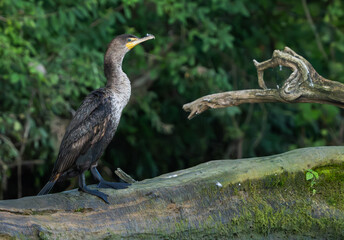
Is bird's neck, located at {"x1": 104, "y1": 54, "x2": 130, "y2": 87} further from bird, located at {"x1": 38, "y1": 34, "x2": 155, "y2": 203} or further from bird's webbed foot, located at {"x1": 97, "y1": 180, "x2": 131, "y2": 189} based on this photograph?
bird's webbed foot, located at {"x1": 97, "y1": 180, "x2": 131, "y2": 189}

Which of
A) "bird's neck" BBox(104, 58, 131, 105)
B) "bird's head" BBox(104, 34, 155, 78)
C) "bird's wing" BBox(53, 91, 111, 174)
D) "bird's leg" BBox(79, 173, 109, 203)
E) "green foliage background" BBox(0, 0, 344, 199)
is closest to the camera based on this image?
"bird's leg" BBox(79, 173, 109, 203)

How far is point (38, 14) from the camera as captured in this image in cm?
611

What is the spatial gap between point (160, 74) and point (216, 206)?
4.03 m

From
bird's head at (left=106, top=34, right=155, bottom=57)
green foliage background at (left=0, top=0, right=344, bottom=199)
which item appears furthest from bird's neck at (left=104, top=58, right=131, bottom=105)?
green foliage background at (left=0, top=0, right=344, bottom=199)

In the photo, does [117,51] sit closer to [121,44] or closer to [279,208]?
[121,44]

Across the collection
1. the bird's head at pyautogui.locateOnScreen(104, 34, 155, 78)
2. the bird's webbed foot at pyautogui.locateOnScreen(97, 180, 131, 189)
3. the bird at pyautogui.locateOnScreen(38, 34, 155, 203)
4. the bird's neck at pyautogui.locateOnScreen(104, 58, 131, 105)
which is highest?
the bird's head at pyautogui.locateOnScreen(104, 34, 155, 78)

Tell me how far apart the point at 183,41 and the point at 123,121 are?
1273 millimetres

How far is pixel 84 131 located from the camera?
3.78m

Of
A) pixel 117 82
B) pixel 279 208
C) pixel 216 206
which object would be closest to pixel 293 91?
pixel 279 208

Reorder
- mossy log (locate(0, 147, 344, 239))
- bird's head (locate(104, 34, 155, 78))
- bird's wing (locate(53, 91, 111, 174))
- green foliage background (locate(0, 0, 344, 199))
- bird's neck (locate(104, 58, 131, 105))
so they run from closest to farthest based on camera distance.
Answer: mossy log (locate(0, 147, 344, 239))
bird's wing (locate(53, 91, 111, 174))
bird's neck (locate(104, 58, 131, 105))
bird's head (locate(104, 34, 155, 78))
green foliage background (locate(0, 0, 344, 199))

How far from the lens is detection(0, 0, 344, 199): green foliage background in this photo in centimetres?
635

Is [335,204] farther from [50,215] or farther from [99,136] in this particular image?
[50,215]

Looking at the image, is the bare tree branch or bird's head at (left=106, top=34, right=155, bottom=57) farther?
bird's head at (left=106, top=34, right=155, bottom=57)

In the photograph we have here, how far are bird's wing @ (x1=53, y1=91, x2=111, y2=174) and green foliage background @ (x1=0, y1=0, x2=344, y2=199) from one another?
2.16 m
